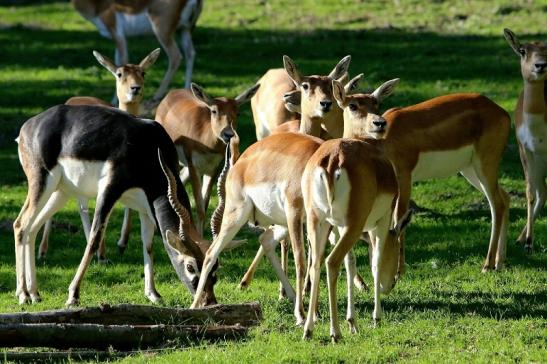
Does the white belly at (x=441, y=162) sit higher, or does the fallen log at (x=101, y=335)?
the white belly at (x=441, y=162)

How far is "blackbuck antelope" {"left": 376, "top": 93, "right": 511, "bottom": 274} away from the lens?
1083 cm

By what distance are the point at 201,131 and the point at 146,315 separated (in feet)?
14.8

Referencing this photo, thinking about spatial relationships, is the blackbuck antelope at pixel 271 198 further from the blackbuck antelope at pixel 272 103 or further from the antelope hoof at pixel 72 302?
the blackbuck antelope at pixel 272 103

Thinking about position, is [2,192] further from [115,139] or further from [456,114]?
[456,114]

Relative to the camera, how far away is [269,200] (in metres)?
8.88

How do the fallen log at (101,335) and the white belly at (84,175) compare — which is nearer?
the fallen log at (101,335)

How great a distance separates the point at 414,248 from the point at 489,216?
1.42 metres

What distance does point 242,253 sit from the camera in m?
11.8

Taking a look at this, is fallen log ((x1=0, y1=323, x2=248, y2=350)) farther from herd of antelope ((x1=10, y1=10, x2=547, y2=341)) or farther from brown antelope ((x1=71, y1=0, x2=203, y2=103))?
brown antelope ((x1=71, y1=0, x2=203, y2=103))

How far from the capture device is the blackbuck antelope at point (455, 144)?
1083 centimetres

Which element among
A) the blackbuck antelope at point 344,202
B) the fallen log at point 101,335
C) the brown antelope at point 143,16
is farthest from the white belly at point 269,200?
the brown antelope at point 143,16

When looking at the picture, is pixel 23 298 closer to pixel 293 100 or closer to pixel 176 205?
pixel 176 205

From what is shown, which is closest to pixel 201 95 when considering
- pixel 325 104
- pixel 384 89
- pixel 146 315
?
pixel 325 104

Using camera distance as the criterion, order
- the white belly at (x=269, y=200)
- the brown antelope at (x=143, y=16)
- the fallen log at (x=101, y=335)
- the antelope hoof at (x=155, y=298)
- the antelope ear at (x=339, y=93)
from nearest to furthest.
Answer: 1. the fallen log at (x=101, y=335)
2. the white belly at (x=269, y=200)
3. the antelope ear at (x=339, y=93)
4. the antelope hoof at (x=155, y=298)
5. the brown antelope at (x=143, y=16)
